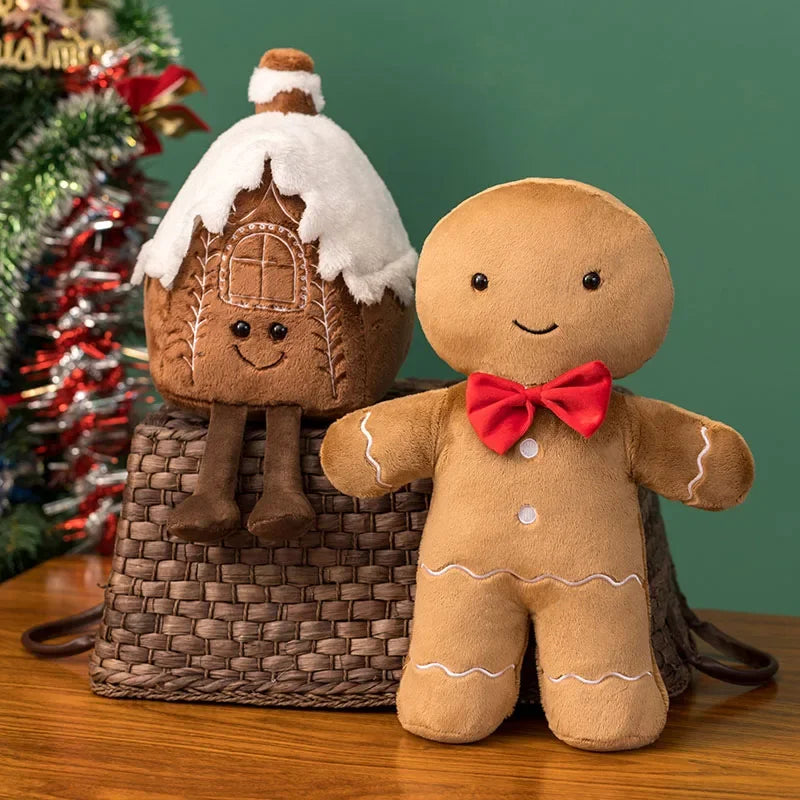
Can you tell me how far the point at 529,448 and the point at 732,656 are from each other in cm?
35

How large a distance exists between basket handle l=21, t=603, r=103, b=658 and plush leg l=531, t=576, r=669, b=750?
407 mm

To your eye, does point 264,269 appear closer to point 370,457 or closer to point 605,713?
point 370,457

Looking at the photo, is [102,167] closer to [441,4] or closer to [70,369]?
[70,369]

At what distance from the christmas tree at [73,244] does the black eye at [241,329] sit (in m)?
0.42

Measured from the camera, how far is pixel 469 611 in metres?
0.80

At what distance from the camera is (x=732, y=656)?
1003 mm

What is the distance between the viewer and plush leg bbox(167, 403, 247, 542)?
2.72ft

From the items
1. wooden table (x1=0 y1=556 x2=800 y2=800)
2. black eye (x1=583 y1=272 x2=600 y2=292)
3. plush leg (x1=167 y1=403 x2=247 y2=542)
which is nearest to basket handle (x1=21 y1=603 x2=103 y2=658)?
wooden table (x1=0 y1=556 x2=800 y2=800)

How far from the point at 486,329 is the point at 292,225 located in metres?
0.18

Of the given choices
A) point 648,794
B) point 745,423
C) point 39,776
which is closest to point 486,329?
point 648,794

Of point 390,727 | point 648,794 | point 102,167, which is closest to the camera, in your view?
point 648,794

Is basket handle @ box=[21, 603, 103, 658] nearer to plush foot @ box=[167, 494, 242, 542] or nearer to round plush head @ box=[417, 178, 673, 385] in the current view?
plush foot @ box=[167, 494, 242, 542]

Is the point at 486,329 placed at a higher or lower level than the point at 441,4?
lower

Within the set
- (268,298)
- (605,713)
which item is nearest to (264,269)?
(268,298)
